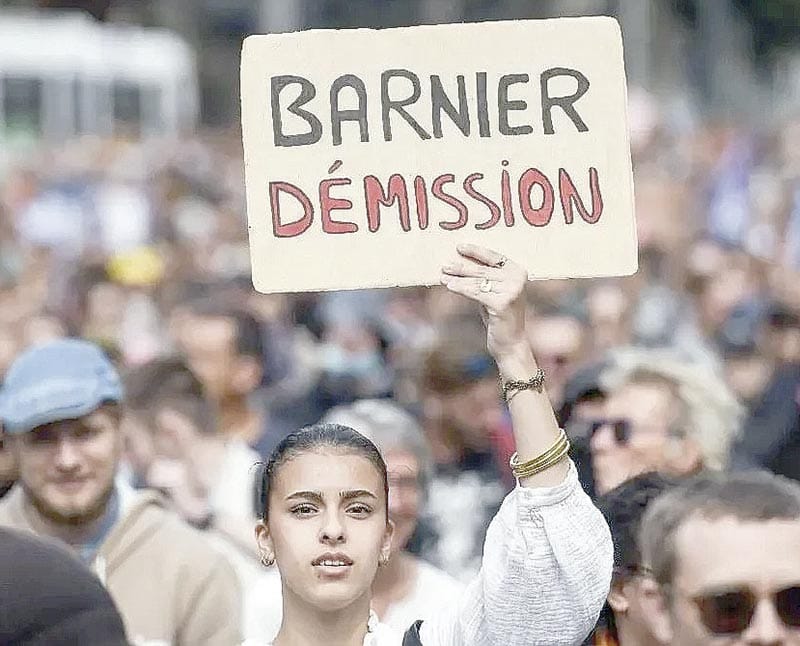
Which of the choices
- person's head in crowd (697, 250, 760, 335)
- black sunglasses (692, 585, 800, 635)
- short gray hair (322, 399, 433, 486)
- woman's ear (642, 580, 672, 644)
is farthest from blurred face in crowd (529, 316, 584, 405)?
black sunglasses (692, 585, 800, 635)

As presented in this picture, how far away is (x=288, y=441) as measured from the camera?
3.90 metres

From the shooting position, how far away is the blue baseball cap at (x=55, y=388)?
529cm

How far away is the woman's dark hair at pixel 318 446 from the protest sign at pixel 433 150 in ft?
0.79

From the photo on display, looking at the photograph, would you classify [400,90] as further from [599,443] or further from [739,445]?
[739,445]

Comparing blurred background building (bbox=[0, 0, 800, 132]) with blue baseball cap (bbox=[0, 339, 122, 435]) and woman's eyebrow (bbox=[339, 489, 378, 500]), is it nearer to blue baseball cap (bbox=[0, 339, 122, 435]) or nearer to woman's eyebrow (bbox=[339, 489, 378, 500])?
blue baseball cap (bbox=[0, 339, 122, 435])

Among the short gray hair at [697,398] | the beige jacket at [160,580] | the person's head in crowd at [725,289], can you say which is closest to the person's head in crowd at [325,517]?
the beige jacket at [160,580]

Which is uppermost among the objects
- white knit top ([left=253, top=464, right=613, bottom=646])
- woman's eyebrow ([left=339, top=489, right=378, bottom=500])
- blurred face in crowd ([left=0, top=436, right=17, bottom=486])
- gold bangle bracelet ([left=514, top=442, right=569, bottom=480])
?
blurred face in crowd ([left=0, top=436, right=17, bottom=486])

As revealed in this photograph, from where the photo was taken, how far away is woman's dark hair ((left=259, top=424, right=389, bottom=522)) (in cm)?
387

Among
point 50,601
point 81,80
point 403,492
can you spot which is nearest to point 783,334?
point 403,492

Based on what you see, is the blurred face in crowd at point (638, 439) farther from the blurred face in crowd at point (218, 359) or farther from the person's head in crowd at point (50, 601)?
the person's head in crowd at point (50, 601)

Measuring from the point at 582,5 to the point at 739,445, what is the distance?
170 ft

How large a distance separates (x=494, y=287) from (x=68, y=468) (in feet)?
5.73

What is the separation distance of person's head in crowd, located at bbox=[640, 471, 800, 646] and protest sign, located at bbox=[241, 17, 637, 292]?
413 mm

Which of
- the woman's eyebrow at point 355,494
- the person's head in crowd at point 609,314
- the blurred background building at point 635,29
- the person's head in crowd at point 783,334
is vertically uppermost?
the blurred background building at point 635,29
